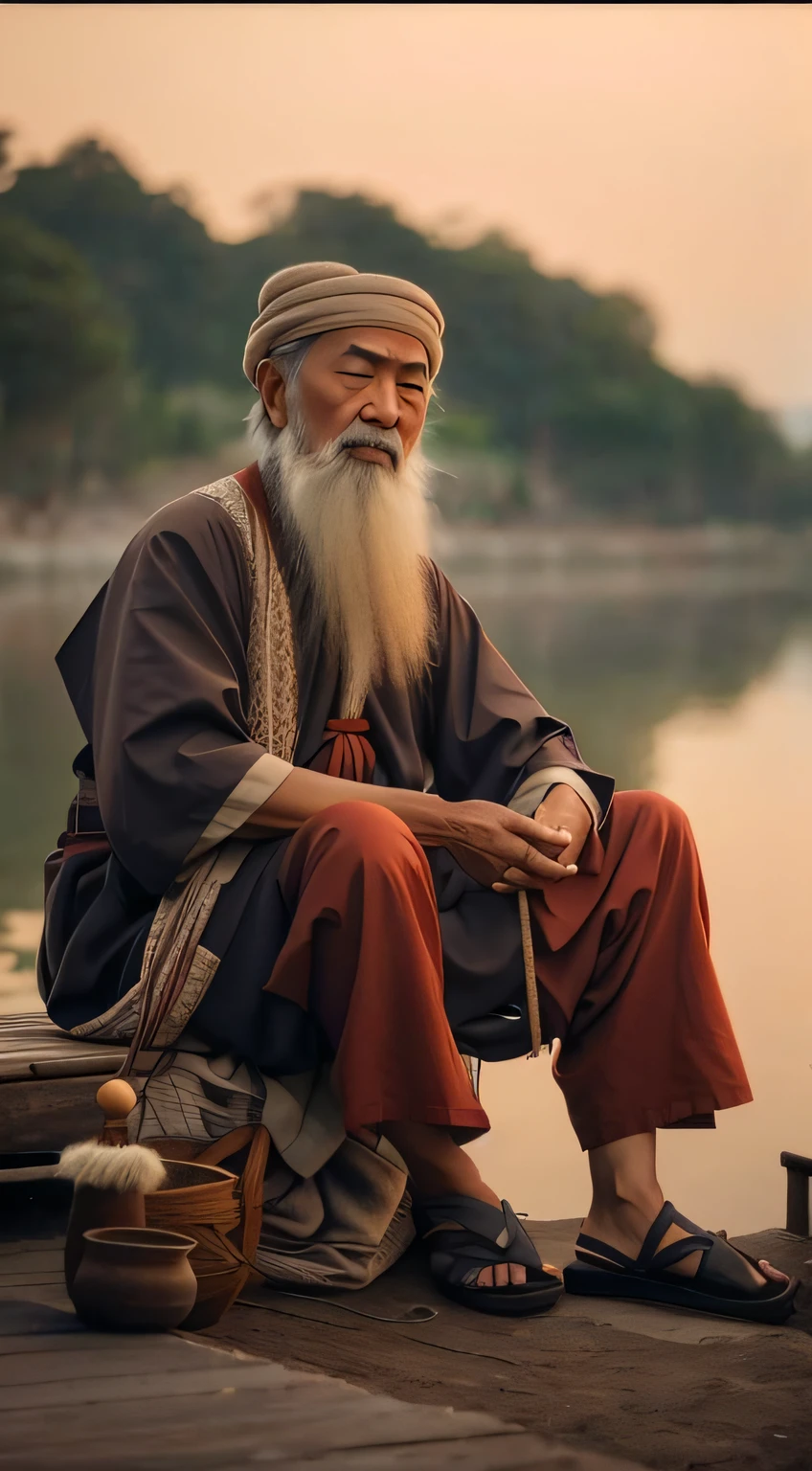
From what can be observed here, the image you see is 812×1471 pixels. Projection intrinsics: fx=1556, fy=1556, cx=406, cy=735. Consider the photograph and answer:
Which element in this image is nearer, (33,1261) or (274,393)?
(33,1261)

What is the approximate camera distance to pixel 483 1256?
2.40 m

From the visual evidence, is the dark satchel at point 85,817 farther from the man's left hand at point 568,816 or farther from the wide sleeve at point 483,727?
the man's left hand at point 568,816

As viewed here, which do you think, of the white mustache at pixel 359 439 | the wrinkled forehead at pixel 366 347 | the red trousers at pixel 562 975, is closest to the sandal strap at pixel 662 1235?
the red trousers at pixel 562 975

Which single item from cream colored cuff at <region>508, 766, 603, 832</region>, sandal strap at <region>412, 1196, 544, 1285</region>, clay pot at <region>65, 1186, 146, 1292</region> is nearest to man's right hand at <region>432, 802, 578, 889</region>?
cream colored cuff at <region>508, 766, 603, 832</region>

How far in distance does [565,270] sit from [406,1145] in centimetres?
320

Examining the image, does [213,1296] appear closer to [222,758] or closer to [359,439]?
[222,758]

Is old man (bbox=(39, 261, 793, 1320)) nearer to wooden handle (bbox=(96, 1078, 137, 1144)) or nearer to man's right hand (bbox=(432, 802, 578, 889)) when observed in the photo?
man's right hand (bbox=(432, 802, 578, 889))

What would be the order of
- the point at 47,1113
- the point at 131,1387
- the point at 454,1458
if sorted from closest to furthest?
the point at 454,1458 < the point at 131,1387 < the point at 47,1113

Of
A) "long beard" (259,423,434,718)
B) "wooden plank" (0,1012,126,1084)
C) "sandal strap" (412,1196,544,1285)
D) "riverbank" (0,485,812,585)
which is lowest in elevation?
"sandal strap" (412,1196,544,1285)

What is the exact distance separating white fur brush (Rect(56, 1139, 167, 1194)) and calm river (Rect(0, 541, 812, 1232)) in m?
2.13

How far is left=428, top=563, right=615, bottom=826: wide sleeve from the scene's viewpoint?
108 inches

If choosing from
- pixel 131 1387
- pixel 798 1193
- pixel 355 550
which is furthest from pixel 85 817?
pixel 798 1193

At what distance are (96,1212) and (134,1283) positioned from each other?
12cm

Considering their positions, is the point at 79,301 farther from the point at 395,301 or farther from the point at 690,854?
the point at 690,854
